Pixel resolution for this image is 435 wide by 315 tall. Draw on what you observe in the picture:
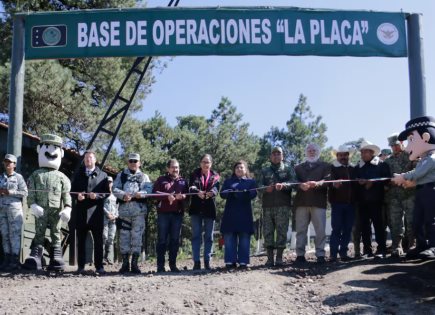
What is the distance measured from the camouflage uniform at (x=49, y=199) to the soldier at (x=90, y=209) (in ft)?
0.75

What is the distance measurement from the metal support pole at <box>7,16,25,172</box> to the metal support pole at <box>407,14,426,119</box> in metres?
6.67

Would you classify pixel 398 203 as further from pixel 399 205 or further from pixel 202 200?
pixel 202 200

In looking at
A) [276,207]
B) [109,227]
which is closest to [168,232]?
[276,207]

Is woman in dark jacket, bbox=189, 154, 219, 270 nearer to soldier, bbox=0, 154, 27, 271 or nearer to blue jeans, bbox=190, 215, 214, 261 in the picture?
blue jeans, bbox=190, 215, 214, 261

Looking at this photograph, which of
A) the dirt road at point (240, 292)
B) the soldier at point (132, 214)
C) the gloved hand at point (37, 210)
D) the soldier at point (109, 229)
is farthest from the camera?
the soldier at point (109, 229)

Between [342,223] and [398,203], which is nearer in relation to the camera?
[398,203]

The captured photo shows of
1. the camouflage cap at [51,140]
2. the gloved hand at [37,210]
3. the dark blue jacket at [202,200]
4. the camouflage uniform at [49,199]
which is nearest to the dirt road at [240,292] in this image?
the camouflage uniform at [49,199]

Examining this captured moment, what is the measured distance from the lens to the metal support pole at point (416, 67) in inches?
371

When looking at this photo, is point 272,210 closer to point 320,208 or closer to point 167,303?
point 320,208

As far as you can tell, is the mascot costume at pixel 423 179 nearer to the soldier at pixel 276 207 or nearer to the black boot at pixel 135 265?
the soldier at pixel 276 207

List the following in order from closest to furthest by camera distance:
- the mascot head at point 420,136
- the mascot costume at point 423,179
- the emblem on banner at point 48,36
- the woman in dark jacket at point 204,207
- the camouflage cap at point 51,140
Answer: the mascot costume at point 423,179
the mascot head at point 420,136
the woman in dark jacket at point 204,207
the camouflage cap at point 51,140
the emblem on banner at point 48,36

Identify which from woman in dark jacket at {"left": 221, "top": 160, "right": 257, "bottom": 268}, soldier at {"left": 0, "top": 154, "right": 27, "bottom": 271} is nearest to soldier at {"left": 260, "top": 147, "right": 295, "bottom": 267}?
woman in dark jacket at {"left": 221, "top": 160, "right": 257, "bottom": 268}

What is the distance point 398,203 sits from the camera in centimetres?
868

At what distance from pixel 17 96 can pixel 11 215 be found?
7.16ft
